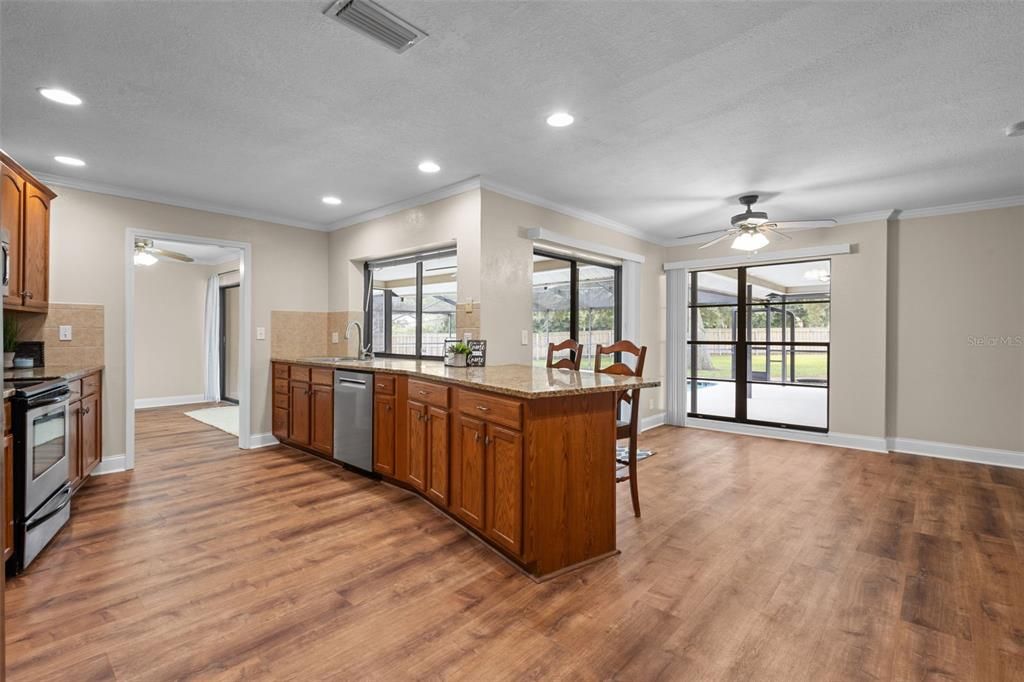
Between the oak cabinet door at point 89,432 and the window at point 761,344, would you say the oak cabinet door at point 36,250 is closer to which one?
the oak cabinet door at point 89,432

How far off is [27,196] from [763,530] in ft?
17.2

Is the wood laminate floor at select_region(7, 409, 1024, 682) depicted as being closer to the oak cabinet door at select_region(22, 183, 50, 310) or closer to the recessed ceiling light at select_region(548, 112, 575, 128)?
the oak cabinet door at select_region(22, 183, 50, 310)

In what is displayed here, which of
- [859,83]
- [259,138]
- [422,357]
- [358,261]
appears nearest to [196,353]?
[358,261]

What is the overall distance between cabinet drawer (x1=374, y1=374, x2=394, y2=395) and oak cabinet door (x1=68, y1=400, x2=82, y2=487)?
75.5 inches

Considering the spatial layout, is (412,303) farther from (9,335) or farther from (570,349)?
(9,335)

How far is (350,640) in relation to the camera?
222 centimetres

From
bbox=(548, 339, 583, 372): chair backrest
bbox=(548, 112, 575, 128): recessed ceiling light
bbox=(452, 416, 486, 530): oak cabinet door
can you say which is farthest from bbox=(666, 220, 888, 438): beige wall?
bbox=(452, 416, 486, 530): oak cabinet door

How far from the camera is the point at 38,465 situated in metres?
2.91

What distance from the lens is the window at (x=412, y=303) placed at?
5121 mm

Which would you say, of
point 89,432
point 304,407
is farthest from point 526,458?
point 89,432

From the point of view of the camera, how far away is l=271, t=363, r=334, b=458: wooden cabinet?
470cm

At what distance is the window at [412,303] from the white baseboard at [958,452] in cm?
454

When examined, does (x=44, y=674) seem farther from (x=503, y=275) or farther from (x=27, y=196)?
(x=503, y=275)

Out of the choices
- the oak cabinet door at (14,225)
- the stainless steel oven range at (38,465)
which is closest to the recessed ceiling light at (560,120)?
the stainless steel oven range at (38,465)
